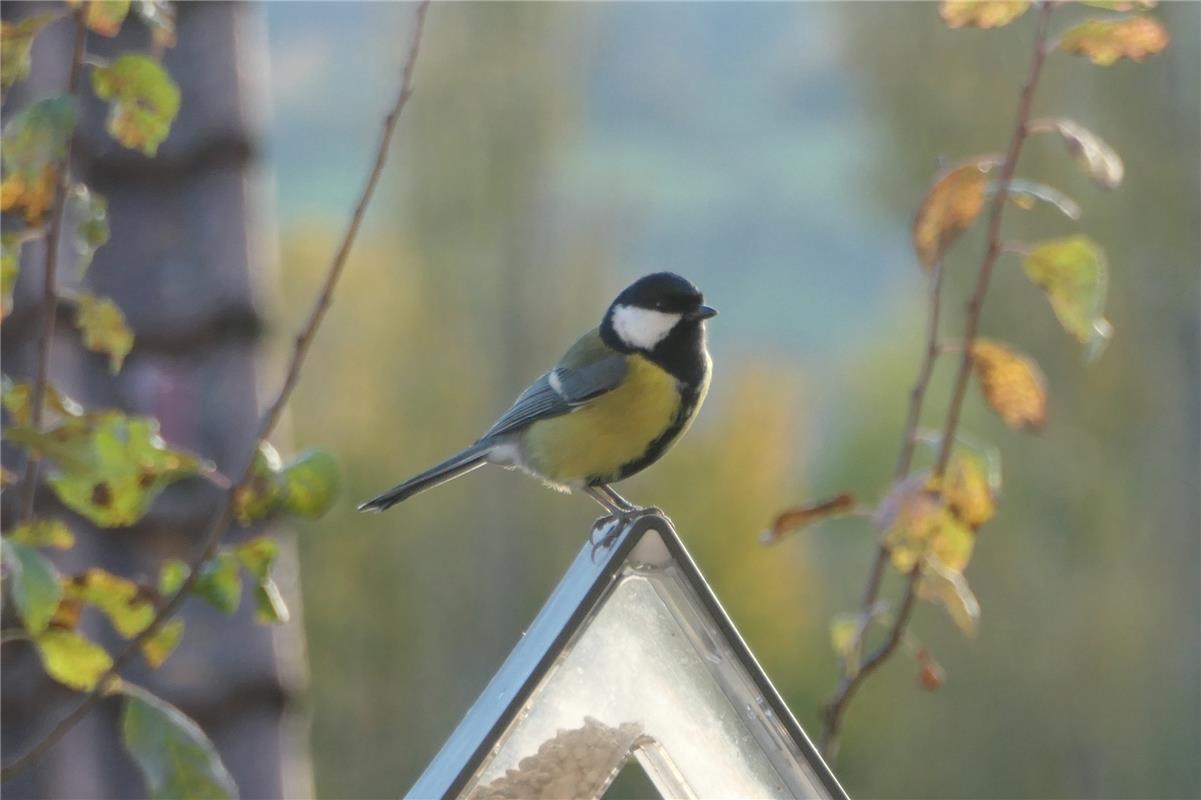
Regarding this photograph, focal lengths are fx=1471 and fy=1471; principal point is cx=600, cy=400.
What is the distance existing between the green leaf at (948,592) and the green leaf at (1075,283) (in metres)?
0.18

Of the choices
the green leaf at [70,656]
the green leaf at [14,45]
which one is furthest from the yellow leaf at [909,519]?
the green leaf at [14,45]

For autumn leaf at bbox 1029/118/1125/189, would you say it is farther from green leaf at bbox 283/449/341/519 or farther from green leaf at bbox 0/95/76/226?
green leaf at bbox 0/95/76/226

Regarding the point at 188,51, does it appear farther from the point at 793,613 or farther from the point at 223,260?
the point at 793,613

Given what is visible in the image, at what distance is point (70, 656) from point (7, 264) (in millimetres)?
238

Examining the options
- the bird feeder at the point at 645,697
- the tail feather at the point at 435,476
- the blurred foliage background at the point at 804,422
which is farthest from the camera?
the blurred foliage background at the point at 804,422

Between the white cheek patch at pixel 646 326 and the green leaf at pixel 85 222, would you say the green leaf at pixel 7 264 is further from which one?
the white cheek patch at pixel 646 326

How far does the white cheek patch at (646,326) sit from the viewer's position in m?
1.57

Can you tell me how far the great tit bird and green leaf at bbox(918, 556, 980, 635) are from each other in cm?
43

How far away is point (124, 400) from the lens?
1274 millimetres

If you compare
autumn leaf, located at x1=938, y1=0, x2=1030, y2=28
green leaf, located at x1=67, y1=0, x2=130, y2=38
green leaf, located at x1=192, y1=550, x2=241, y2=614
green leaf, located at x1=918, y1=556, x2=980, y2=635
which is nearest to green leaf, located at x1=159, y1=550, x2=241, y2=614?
green leaf, located at x1=192, y1=550, x2=241, y2=614

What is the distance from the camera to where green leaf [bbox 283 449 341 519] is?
0.88 metres

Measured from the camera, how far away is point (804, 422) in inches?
386

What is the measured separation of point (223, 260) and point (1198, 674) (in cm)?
819

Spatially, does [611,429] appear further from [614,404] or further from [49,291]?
[49,291]
